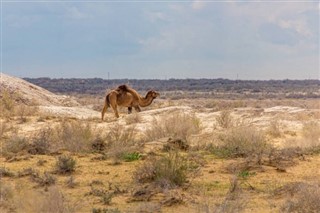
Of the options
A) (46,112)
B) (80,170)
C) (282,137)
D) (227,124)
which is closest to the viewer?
(80,170)

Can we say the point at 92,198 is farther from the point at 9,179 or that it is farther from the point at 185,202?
the point at 9,179

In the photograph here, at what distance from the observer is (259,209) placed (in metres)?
9.08

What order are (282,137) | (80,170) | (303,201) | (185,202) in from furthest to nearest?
1. (282,137)
2. (80,170)
3. (185,202)
4. (303,201)

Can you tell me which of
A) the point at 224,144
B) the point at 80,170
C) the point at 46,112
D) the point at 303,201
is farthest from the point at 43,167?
the point at 46,112

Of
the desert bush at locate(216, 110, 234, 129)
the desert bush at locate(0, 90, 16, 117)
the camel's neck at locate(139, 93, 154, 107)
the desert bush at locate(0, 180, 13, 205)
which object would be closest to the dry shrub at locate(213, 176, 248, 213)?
the desert bush at locate(0, 180, 13, 205)

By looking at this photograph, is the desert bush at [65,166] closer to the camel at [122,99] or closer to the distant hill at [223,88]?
the camel at [122,99]

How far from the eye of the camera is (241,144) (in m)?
14.3

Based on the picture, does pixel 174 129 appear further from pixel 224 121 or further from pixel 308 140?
pixel 224 121

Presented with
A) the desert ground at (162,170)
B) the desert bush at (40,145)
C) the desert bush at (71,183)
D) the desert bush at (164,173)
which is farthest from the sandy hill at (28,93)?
the desert bush at (164,173)

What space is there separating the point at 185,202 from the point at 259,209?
109 centimetres

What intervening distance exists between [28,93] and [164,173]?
67.1 feet

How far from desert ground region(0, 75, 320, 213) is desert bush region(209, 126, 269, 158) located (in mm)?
23

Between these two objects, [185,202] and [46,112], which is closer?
[185,202]

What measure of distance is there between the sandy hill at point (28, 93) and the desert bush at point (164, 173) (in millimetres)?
18288
